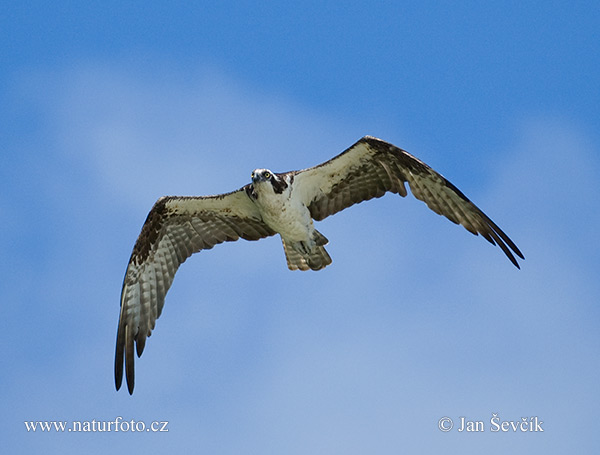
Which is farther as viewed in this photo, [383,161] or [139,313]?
[139,313]

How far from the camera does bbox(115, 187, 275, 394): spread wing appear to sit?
40.1ft

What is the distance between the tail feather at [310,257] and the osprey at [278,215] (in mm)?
15

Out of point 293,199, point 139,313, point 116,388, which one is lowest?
point 116,388

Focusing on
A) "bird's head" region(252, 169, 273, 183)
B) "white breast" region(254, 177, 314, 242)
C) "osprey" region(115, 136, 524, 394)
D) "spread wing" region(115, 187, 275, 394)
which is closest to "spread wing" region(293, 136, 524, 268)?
"osprey" region(115, 136, 524, 394)

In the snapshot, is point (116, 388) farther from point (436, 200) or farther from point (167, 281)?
point (436, 200)

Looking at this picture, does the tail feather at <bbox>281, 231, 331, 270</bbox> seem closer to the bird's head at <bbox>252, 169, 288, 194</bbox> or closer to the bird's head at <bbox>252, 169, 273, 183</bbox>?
the bird's head at <bbox>252, 169, 288, 194</bbox>

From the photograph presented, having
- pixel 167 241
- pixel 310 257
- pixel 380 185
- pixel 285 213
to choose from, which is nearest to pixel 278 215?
pixel 285 213

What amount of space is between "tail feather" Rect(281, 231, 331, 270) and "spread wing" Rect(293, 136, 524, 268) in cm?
37

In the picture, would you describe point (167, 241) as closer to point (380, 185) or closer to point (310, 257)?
point (310, 257)

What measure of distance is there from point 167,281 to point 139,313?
65 centimetres

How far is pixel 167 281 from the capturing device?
1257 centimetres

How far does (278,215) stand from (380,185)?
1.50 metres

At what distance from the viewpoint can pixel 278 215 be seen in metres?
11.4

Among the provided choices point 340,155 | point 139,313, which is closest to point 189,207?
point 139,313
